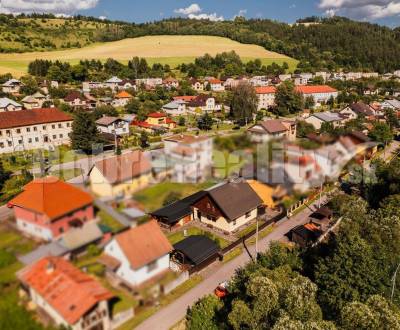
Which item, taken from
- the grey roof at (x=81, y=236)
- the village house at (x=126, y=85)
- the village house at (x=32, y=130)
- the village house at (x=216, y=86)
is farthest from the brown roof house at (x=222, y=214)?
the village house at (x=216, y=86)

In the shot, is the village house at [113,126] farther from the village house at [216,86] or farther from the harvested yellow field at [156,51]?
the harvested yellow field at [156,51]

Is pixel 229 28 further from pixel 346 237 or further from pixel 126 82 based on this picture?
pixel 346 237

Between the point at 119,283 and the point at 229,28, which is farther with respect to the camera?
the point at 229,28

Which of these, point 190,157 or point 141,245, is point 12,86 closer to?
point 190,157

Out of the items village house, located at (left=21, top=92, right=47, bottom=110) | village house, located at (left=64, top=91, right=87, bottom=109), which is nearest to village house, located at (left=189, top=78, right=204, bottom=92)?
village house, located at (left=64, top=91, right=87, bottom=109)

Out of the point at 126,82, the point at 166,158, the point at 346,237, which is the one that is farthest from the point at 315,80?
the point at 166,158

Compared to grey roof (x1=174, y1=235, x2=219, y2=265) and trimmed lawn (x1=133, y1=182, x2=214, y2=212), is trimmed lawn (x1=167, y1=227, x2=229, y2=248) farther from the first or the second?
trimmed lawn (x1=133, y1=182, x2=214, y2=212)
